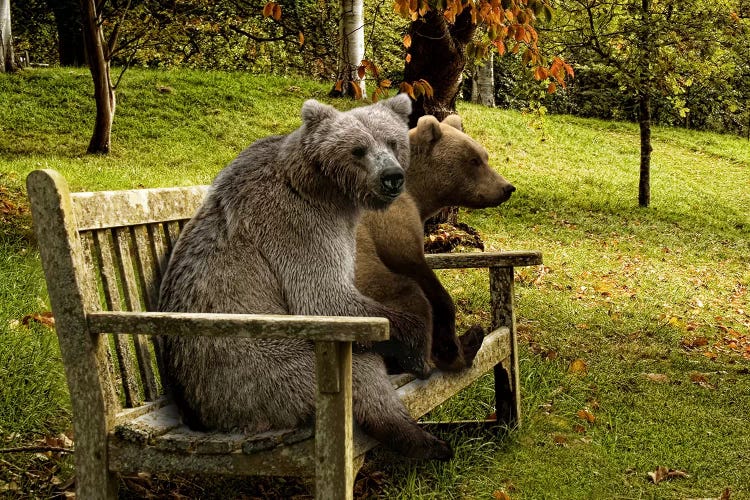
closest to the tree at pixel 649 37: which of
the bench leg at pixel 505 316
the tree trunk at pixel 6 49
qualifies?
the bench leg at pixel 505 316

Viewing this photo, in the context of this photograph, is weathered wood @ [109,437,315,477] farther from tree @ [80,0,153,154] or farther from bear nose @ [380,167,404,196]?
tree @ [80,0,153,154]

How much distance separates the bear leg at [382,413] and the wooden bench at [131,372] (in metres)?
0.07

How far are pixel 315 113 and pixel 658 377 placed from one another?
13.5ft

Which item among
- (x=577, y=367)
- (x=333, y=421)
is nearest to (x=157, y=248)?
(x=333, y=421)

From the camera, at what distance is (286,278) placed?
3.01 m

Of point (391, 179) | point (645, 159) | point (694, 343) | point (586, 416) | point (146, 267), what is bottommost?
point (694, 343)

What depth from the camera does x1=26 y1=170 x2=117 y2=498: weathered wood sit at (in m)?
2.79

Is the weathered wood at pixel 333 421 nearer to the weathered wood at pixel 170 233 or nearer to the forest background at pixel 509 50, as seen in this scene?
the weathered wood at pixel 170 233

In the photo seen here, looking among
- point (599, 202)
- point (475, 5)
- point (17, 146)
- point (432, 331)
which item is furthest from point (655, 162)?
point (432, 331)

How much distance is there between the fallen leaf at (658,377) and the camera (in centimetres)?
613

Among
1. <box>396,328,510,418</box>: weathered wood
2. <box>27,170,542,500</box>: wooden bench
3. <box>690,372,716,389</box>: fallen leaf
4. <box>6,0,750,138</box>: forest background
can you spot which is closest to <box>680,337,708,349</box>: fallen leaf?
<box>690,372,716,389</box>: fallen leaf

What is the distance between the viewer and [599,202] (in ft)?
49.8

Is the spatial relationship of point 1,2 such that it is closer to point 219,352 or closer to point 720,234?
A: point 720,234

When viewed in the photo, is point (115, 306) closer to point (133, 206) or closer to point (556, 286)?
point (133, 206)
